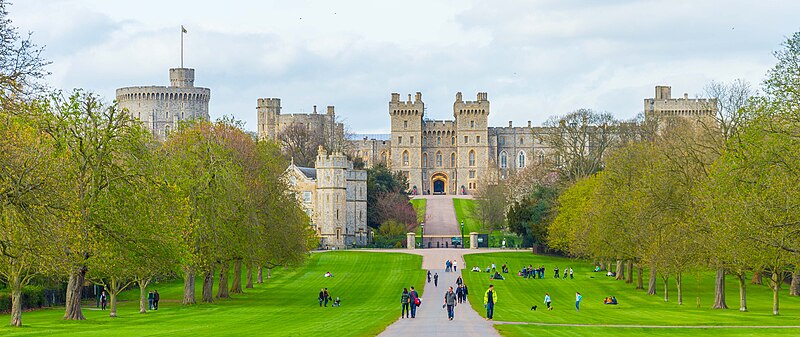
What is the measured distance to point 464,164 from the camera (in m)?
152

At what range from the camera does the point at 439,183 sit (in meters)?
155

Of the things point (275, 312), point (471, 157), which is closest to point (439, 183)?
point (471, 157)

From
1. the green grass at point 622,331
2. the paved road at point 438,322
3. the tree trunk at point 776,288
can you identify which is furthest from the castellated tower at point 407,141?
the green grass at point 622,331

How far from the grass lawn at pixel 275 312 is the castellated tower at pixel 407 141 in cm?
7728

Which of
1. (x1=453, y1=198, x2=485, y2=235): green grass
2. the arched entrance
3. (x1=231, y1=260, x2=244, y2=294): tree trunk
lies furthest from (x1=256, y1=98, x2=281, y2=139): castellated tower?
(x1=231, y1=260, x2=244, y2=294): tree trunk

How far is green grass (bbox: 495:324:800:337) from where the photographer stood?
97.9 feet

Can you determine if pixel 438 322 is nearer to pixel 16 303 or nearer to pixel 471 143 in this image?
pixel 16 303

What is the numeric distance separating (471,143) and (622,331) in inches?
4754

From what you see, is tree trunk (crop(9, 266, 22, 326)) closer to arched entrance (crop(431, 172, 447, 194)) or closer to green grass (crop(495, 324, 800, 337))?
green grass (crop(495, 324, 800, 337))

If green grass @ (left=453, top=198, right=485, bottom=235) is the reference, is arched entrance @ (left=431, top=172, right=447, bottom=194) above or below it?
above

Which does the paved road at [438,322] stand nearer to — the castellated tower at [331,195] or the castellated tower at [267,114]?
the castellated tower at [331,195]

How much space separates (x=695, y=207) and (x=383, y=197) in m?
61.8

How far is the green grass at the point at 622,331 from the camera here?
97.9 ft

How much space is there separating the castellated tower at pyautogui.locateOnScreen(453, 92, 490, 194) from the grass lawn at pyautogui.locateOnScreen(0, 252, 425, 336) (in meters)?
77.1
